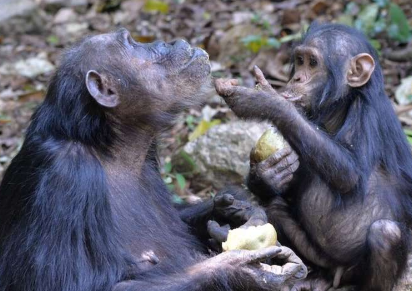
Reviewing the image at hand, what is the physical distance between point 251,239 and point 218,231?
54 centimetres

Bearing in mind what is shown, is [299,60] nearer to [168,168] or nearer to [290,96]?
[290,96]

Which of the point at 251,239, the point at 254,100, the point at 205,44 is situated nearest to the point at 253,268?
the point at 251,239

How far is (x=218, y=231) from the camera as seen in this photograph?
5723mm

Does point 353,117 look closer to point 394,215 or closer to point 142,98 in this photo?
point 394,215

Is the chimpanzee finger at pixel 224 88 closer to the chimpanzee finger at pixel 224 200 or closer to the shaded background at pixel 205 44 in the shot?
the chimpanzee finger at pixel 224 200

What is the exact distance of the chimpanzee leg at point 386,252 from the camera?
547 centimetres

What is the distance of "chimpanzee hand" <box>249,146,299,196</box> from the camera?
628 centimetres

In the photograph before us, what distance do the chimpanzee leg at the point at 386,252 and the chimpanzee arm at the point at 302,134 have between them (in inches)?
15.1

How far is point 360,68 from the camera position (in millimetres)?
6012

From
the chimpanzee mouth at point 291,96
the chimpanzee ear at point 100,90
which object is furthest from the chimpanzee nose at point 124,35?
the chimpanzee mouth at point 291,96

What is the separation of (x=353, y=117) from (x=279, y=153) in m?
0.71

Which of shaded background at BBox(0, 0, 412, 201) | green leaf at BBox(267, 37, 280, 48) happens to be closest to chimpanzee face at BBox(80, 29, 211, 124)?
shaded background at BBox(0, 0, 412, 201)

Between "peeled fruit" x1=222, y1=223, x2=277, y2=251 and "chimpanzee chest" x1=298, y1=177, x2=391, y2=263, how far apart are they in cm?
73

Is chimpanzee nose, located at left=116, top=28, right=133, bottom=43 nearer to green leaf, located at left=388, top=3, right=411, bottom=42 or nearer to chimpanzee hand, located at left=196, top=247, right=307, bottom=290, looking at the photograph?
chimpanzee hand, located at left=196, top=247, right=307, bottom=290
